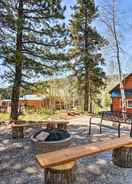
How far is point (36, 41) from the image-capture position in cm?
1125

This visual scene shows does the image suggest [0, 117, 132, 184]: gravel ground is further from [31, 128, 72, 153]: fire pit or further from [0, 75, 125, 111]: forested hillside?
[0, 75, 125, 111]: forested hillside

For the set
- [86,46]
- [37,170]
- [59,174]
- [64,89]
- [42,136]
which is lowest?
[37,170]

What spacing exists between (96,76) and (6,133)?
12.2m

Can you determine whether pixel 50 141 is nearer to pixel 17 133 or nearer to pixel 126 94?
pixel 17 133

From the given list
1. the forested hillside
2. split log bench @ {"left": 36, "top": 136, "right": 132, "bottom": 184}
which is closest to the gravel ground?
split log bench @ {"left": 36, "top": 136, "right": 132, "bottom": 184}

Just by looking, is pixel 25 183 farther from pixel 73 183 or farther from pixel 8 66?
pixel 8 66

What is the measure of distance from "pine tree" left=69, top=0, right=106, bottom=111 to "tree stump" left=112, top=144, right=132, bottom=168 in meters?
13.9

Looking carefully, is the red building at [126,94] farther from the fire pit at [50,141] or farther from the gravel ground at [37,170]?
the fire pit at [50,141]

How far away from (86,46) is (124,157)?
1551 cm

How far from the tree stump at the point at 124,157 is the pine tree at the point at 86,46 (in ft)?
45.6

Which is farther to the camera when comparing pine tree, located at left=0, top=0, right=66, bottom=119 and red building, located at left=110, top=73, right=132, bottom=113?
red building, located at left=110, top=73, right=132, bottom=113

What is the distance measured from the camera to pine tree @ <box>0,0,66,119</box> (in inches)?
421

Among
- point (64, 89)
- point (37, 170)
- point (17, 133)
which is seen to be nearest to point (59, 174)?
point (37, 170)

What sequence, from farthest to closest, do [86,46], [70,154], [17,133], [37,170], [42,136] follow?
[86,46], [17,133], [42,136], [37,170], [70,154]
